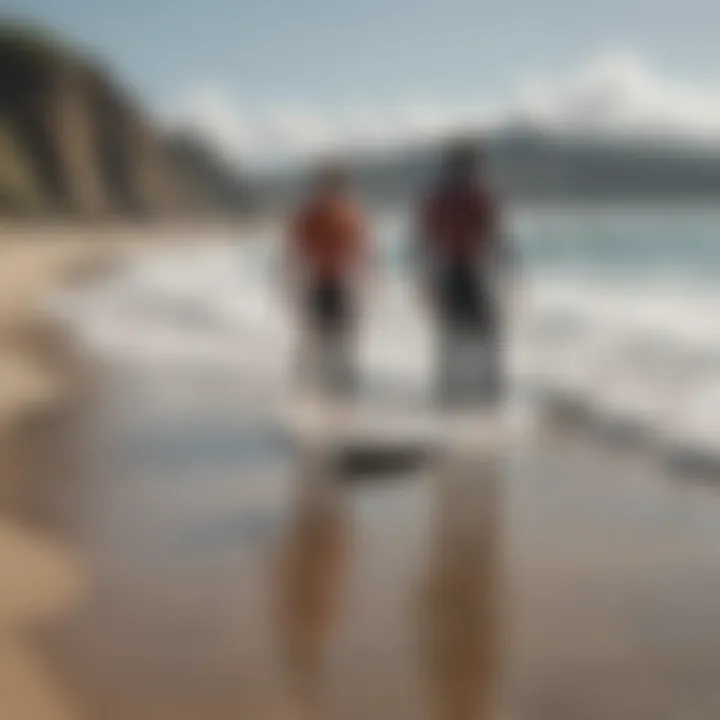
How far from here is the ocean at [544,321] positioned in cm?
267

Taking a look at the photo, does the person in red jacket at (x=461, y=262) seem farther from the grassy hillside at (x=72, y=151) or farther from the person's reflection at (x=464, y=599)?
the grassy hillside at (x=72, y=151)

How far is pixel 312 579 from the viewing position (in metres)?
1.57

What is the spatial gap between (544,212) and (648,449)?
606 mm

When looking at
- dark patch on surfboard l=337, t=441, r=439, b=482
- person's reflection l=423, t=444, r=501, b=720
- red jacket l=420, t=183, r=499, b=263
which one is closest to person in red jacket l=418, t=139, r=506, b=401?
red jacket l=420, t=183, r=499, b=263

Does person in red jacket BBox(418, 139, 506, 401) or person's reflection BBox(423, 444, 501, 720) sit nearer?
person's reflection BBox(423, 444, 501, 720)

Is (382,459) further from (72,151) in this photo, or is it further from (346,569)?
(72,151)

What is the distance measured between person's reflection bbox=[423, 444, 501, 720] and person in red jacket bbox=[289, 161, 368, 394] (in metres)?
0.61

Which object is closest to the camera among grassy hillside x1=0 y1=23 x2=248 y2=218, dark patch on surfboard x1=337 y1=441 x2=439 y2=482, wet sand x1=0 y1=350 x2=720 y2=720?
wet sand x1=0 y1=350 x2=720 y2=720

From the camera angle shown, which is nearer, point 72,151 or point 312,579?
point 312,579

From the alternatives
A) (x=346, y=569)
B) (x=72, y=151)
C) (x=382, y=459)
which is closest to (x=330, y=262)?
(x=382, y=459)

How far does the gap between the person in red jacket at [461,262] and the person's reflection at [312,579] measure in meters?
0.58

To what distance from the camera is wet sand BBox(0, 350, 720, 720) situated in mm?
1201

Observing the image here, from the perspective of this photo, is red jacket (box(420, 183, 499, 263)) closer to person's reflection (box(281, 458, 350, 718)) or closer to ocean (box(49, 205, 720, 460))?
ocean (box(49, 205, 720, 460))

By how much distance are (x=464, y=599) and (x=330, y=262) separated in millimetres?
1228
